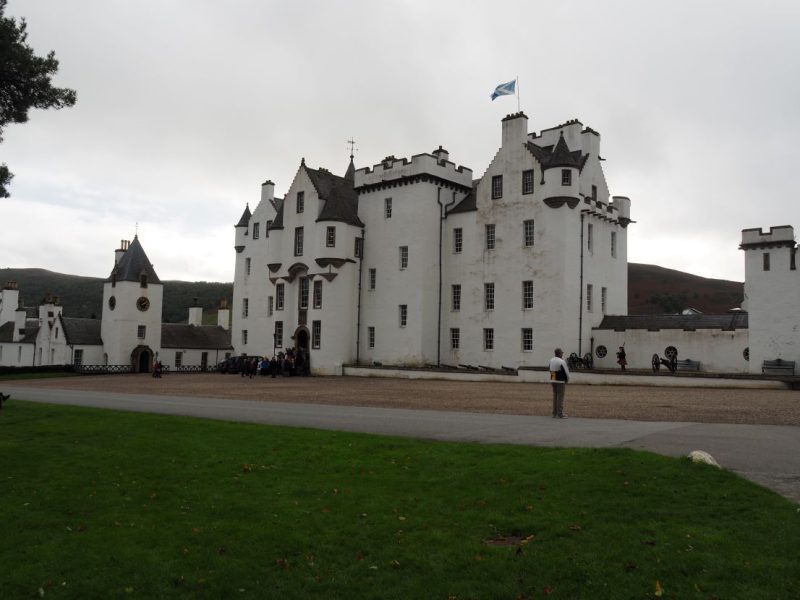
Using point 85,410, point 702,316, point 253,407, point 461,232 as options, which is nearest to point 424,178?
point 461,232

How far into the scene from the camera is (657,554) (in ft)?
25.0

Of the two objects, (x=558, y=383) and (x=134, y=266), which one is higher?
(x=134, y=266)

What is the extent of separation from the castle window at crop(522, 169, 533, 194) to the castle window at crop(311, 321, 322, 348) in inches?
743

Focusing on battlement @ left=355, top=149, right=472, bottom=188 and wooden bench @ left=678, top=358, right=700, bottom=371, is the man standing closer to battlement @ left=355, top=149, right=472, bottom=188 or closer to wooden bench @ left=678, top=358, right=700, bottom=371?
wooden bench @ left=678, top=358, right=700, bottom=371

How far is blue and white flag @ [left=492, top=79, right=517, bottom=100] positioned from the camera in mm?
47344

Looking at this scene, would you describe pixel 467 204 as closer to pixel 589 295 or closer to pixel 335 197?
pixel 335 197

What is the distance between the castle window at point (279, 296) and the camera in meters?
59.9

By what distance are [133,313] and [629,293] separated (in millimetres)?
96357

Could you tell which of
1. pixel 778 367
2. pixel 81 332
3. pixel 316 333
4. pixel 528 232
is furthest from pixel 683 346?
pixel 81 332

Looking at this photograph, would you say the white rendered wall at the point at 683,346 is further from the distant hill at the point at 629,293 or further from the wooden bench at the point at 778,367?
the distant hill at the point at 629,293

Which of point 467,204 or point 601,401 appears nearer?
point 601,401

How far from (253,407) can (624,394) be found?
15772 millimetres

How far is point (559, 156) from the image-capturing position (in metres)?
47.2

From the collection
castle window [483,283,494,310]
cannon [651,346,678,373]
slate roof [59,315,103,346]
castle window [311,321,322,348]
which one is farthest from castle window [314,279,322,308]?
slate roof [59,315,103,346]
